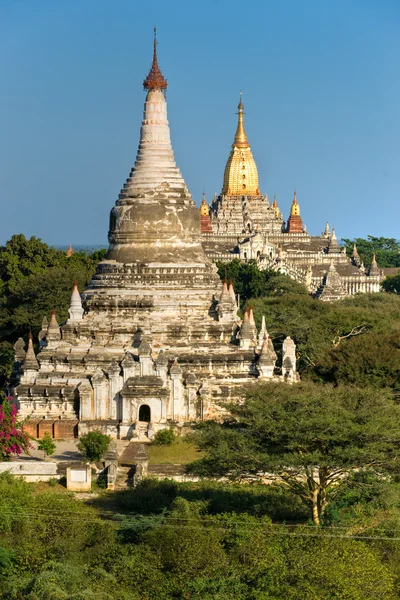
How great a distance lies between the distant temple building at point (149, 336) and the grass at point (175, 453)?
4.12 feet

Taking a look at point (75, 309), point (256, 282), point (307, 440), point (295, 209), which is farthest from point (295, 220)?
point (307, 440)

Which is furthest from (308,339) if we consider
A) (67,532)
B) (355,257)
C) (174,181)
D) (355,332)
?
(355,257)

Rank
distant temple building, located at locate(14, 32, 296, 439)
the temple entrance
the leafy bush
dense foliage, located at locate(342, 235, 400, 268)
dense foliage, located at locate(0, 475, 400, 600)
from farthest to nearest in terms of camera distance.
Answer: dense foliage, located at locate(342, 235, 400, 268), distant temple building, located at locate(14, 32, 296, 439), the temple entrance, the leafy bush, dense foliage, located at locate(0, 475, 400, 600)

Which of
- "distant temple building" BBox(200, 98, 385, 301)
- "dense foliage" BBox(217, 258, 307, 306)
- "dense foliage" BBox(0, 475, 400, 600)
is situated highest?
"distant temple building" BBox(200, 98, 385, 301)

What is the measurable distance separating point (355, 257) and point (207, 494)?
80.6 m

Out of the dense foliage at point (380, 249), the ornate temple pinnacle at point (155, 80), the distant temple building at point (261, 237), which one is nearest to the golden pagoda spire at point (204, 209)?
the distant temple building at point (261, 237)

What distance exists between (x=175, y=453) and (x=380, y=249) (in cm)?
12478

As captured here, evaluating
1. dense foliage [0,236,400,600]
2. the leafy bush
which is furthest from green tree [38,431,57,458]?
the leafy bush

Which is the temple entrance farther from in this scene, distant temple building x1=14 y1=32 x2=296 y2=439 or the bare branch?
the bare branch

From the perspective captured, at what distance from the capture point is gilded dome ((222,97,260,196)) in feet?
349

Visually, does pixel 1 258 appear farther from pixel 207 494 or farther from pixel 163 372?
pixel 207 494

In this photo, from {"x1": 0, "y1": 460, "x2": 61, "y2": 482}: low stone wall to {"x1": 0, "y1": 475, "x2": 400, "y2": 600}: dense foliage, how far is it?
296 centimetres

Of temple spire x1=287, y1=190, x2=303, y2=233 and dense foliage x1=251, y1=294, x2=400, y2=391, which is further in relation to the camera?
temple spire x1=287, y1=190, x2=303, y2=233

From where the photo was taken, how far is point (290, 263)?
321 feet
